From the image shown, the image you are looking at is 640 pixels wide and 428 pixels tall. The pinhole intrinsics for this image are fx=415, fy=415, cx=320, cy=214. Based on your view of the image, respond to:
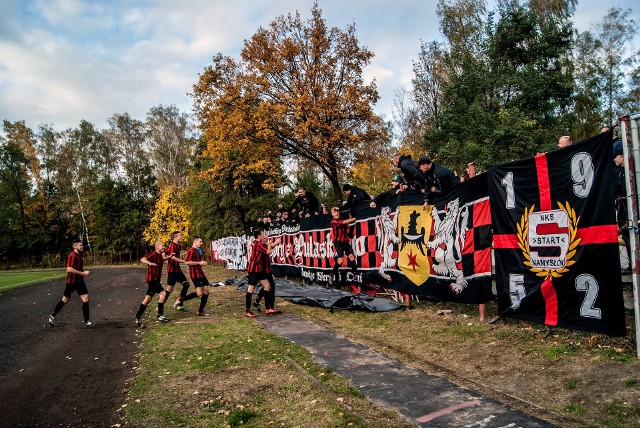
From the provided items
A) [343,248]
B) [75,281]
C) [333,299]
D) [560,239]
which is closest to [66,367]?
[75,281]

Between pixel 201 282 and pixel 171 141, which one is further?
pixel 171 141

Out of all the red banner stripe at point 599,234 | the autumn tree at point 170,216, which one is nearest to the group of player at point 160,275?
the red banner stripe at point 599,234

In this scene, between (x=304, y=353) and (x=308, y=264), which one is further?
(x=308, y=264)

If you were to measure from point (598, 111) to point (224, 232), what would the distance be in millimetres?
28150

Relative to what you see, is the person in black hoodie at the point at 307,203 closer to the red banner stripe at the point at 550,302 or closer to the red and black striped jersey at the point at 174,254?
the red and black striped jersey at the point at 174,254

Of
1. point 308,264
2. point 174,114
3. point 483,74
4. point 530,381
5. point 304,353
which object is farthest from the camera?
point 174,114

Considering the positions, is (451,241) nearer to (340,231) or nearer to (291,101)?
(340,231)

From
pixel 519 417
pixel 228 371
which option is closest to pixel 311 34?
pixel 228 371

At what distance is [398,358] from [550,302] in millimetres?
2237

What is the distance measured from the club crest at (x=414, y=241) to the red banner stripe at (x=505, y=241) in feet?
6.16

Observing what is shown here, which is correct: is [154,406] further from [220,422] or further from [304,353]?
[304,353]

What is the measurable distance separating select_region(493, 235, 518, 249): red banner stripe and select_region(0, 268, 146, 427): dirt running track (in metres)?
5.69

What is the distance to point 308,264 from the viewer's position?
15.1 m

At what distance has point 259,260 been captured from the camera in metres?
10.8
